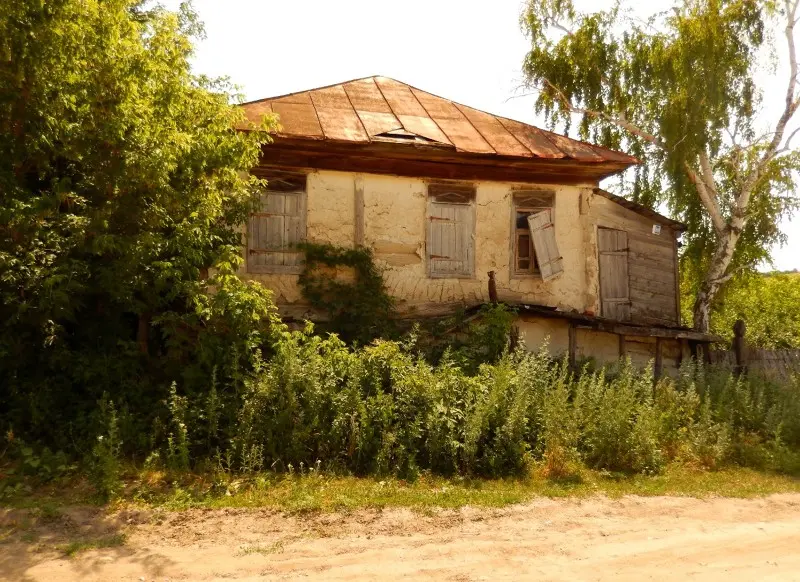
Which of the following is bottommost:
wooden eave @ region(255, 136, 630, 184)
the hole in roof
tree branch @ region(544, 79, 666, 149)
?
wooden eave @ region(255, 136, 630, 184)

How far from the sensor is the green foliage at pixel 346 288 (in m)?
11.0

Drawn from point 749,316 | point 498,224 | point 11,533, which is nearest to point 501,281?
point 498,224

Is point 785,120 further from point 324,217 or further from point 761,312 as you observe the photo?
point 324,217

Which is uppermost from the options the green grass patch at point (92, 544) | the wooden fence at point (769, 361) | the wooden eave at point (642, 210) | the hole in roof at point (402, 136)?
the hole in roof at point (402, 136)

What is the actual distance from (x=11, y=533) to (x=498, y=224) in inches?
357

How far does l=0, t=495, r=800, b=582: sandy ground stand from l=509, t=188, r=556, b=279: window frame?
6.27 m

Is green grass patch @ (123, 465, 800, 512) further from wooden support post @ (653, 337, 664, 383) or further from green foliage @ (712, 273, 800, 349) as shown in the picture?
green foliage @ (712, 273, 800, 349)

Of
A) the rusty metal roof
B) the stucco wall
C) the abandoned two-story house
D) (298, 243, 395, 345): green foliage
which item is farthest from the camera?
the rusty metal roof

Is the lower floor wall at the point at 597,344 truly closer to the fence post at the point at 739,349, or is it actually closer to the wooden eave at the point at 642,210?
the fence post at the point at 739,349

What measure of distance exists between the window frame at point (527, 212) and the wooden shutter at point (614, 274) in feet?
5.39

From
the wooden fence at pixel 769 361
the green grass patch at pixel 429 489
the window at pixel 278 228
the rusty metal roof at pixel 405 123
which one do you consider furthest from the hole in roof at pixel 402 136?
the wooden fence at pixel 769 361

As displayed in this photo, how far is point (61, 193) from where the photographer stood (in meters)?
7.17

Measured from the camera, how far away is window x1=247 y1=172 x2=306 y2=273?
1152 centimetres

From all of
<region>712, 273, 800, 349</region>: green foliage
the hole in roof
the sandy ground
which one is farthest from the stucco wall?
<region>712, 273, 800, 349</region>: green foliage
